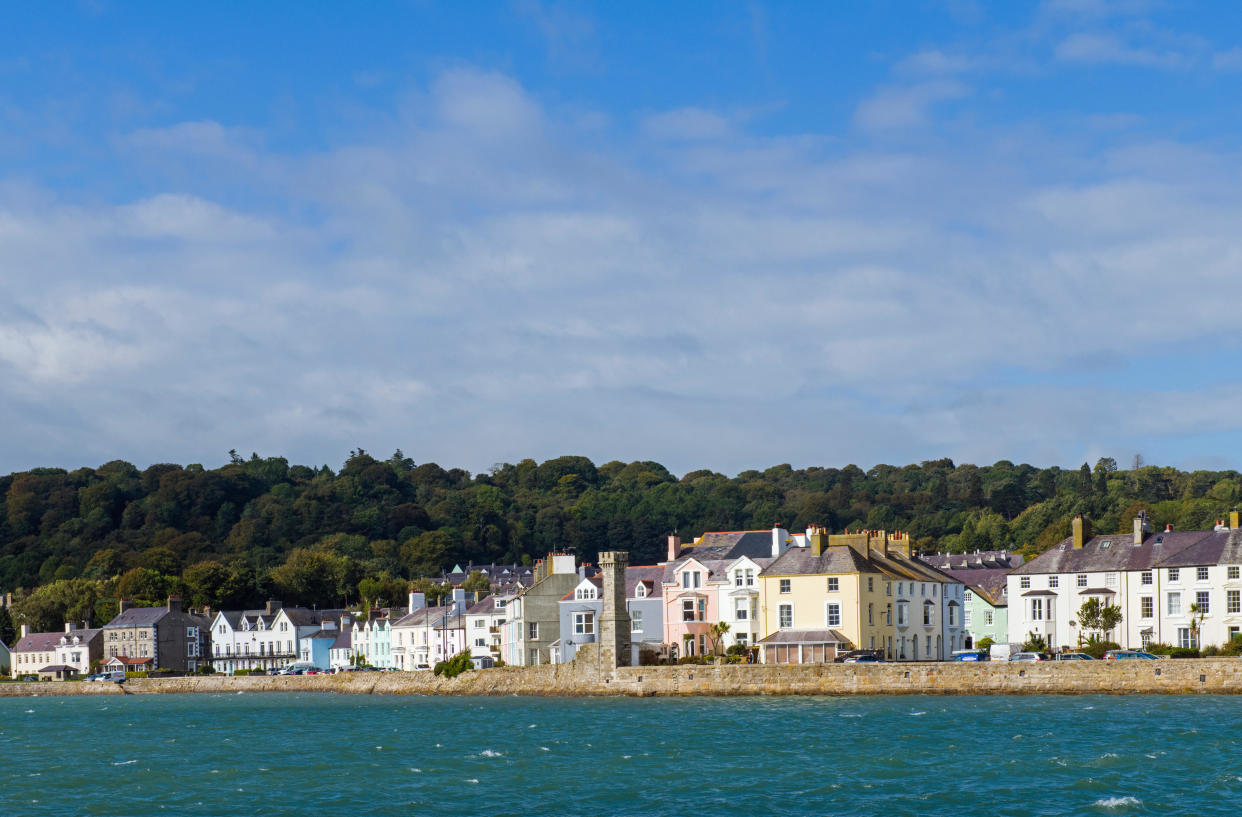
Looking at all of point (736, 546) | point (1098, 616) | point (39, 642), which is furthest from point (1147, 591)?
point (39, 642)

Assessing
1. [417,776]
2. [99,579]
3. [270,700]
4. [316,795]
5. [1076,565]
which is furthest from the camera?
[99,579]

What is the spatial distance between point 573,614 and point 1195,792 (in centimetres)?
5114

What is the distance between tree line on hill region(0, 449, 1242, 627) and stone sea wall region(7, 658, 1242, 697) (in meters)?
61.0

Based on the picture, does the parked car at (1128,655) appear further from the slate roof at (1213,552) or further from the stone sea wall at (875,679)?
the slate roof at (1213,552)

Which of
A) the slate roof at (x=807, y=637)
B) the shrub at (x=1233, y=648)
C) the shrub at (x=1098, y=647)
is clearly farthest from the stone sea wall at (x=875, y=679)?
the shrub at (x=1098, y=647)

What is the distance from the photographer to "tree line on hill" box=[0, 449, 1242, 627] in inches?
5310

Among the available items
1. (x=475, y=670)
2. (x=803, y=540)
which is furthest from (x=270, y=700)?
(x=803, y=540)

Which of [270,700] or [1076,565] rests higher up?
[1076,565]

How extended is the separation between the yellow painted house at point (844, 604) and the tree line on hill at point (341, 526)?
54.5 m

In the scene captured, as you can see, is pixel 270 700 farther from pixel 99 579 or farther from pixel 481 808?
pixel 99 579

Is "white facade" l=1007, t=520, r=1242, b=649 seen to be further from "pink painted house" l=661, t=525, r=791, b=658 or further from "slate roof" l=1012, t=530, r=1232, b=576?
"pink painted house" l=661, t=525, r=791, b=658

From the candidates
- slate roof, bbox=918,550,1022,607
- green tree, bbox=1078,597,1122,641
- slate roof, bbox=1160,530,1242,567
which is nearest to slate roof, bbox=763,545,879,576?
green tree, bbox=1078,597,1122,641

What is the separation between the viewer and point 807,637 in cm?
7025

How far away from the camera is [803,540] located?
77.6 meters
